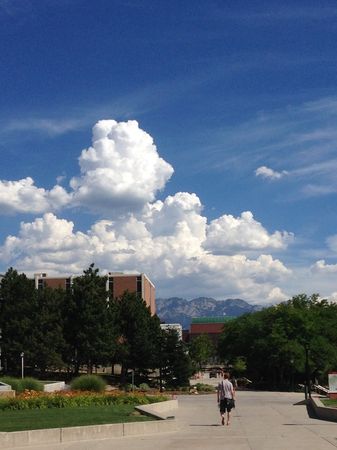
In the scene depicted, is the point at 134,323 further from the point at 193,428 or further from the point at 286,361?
the point at 193,428

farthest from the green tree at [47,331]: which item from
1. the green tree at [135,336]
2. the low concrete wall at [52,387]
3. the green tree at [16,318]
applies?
the low concrete wall at [52,387]

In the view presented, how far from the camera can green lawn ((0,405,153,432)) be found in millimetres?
18031

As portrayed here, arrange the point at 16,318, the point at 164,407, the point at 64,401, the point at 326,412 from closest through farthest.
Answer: the point at 326,412, the point at 64,401, the point at 164,407, the point at 16,318

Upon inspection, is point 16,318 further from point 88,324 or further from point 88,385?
point 88,385

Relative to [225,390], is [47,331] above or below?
above

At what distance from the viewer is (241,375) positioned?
9112 cm

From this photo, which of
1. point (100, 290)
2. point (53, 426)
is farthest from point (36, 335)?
point (53, 426)

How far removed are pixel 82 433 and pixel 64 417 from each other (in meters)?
3.68

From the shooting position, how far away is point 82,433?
16984 millimetres

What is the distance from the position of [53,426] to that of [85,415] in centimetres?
360

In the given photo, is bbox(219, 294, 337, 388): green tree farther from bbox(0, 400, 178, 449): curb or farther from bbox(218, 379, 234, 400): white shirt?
bbox(0, 400, 178, 449): curb

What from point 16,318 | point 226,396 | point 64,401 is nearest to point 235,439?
point 226,396

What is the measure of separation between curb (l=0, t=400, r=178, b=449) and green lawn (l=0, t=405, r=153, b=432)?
789 mm

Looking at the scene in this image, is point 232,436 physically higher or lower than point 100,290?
lower
